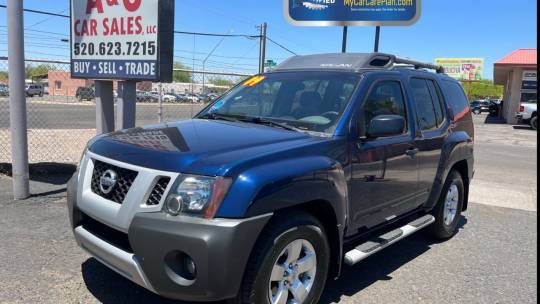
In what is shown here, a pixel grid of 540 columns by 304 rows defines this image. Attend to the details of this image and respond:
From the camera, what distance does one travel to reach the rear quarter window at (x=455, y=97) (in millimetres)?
5398

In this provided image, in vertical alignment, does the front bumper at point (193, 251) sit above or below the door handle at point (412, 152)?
below

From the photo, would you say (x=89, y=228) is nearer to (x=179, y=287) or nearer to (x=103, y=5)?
(x=179, y=287)

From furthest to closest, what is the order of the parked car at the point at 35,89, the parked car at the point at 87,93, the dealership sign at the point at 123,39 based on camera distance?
1. the parked car at the point at 35,89
2. the parked car at the point at 87,93
3. the dealership sign at the point at 123,39

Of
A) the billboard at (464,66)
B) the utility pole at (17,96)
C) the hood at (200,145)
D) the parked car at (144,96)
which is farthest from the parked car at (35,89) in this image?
the billboard at (464,66)

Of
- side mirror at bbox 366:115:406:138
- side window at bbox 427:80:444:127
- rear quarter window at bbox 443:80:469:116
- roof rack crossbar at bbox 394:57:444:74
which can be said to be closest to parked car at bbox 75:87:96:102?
roof rack crossbar at bbox 394:57:444:74

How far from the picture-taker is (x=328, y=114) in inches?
149

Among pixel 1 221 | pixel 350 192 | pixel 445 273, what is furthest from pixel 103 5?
pixel 445 273

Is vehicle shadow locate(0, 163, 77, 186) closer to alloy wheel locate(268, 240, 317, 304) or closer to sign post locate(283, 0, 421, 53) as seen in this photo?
alloy wheel locate(268, 240, 317, 304)

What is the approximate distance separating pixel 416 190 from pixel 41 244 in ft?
11.5

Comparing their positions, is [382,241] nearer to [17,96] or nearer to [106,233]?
[106,233]

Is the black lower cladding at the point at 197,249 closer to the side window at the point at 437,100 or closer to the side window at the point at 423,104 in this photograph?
the side window at the point at 423,104

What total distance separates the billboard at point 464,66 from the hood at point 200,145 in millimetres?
79467

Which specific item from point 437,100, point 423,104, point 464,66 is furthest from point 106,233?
point 464,66

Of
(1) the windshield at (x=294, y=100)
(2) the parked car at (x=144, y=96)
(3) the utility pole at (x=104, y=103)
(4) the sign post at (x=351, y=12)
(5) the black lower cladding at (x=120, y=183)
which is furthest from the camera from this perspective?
(2) the parked car at (x=144, y=96)
